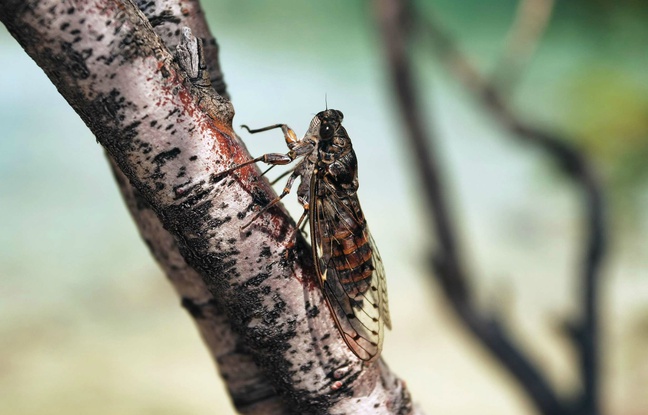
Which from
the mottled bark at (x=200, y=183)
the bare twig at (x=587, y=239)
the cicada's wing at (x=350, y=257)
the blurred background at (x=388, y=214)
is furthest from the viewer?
the blurred background at (x=388, y=214)

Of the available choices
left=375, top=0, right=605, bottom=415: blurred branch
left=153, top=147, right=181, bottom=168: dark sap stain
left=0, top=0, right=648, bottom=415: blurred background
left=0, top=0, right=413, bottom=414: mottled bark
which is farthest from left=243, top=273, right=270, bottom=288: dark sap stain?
left=0, top=0, right=648, bottom=415: blurred background

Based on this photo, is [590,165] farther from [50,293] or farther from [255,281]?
[50,293]

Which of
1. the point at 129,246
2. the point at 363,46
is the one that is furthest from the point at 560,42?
the point at 129,246

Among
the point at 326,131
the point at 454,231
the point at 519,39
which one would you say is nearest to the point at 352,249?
the point at 326,131

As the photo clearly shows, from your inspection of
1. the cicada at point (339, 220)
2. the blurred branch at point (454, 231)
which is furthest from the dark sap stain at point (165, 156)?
the blurred branch at point (454, 231)

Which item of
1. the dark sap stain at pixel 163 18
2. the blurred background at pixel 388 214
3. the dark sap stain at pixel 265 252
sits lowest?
the dark sap stain at pixel 265 252

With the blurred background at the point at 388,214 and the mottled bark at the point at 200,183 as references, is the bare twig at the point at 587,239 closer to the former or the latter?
the blurred background at the point at 388,214
